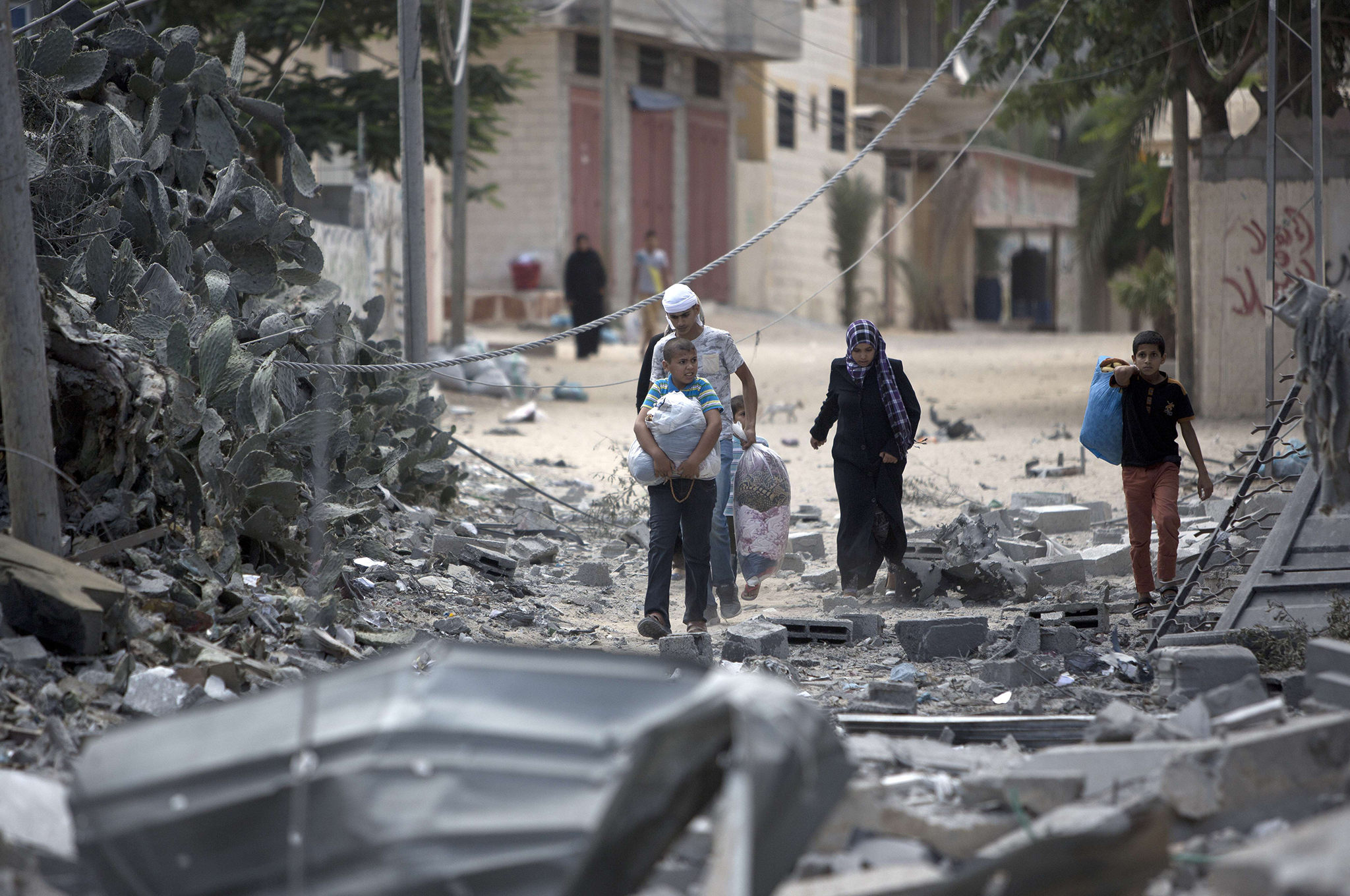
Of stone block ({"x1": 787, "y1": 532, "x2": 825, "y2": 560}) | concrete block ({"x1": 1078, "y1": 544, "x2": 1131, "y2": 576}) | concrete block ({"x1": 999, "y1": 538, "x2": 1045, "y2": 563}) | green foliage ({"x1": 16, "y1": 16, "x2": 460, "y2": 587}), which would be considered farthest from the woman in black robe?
concrete block ({"x1": 1078, "y1": 544, "x2": 1131, "y2": 576})

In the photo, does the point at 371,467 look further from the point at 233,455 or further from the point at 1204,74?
the point at 1204,74

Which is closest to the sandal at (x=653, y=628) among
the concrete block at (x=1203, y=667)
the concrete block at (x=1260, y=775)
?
the concrete block at (x=1203, y=667)

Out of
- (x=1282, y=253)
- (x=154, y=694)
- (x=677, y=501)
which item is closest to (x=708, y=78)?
(x=1282, y=253)

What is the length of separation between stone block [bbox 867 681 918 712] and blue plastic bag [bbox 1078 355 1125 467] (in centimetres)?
197

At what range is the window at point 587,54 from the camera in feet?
77.5

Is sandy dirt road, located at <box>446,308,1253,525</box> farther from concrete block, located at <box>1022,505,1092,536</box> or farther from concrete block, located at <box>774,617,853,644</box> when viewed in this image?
concrete block, located at <box>774,617,853,644</box>

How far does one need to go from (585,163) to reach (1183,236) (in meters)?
13.7

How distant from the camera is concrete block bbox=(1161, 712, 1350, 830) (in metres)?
3.05

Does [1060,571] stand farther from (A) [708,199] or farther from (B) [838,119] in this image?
(B) [838,119]

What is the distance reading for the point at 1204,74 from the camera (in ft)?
38.7

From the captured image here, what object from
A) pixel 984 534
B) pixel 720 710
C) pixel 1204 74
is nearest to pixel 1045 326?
pixel 1204 74

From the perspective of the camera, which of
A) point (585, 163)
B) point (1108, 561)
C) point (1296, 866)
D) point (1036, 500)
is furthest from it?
point (585, 163)

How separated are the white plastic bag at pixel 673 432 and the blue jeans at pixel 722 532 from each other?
797 mm

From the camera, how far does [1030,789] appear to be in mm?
3215
